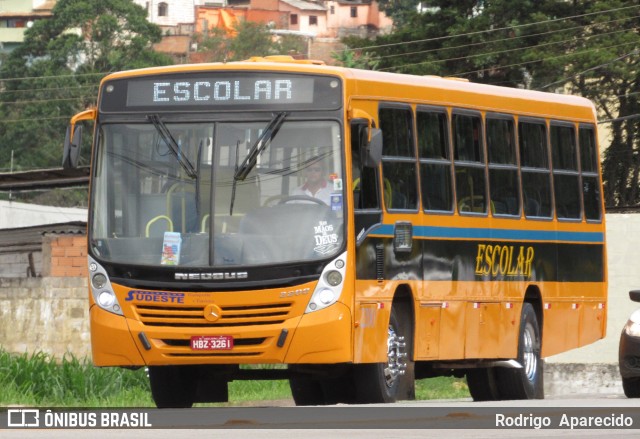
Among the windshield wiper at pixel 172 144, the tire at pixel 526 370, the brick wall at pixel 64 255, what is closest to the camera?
the windshield wiper at pixel 172 144

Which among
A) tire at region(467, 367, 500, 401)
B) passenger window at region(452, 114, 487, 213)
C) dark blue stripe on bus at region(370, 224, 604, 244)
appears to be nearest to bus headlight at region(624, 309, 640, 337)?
dark blue stripe on bus at region(370, 224, 604, 244)

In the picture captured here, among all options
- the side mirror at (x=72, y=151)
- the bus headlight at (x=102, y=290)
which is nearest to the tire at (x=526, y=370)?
the bus headlight at (x=102, y=290)

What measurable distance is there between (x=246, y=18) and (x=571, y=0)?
8202 centimetres

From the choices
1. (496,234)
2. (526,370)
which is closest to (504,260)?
(496,234)

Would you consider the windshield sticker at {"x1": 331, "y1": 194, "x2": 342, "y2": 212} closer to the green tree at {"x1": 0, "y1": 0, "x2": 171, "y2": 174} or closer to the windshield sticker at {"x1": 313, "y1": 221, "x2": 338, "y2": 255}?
the windshield sticker at {"x1": 313, "y1": 221, "x2": 338, "y2": 255}

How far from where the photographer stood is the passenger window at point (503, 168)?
59.7 feet

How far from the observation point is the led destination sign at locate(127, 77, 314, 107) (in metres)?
15.6

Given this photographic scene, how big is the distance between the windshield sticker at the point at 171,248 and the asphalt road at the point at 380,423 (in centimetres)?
130

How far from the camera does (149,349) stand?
15344mm

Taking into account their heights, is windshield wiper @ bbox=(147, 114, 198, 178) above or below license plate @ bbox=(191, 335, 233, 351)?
above

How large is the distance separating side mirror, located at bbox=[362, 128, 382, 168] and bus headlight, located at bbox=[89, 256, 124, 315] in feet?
7.79

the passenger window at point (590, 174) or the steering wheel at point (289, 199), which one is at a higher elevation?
the passenger window at point (590, 174)

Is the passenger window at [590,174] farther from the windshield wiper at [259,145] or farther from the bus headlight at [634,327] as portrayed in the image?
the windshield wiper at [259,145]

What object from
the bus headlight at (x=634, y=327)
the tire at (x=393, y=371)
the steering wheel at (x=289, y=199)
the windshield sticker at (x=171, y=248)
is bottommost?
the tire at (x=393, y=371)
